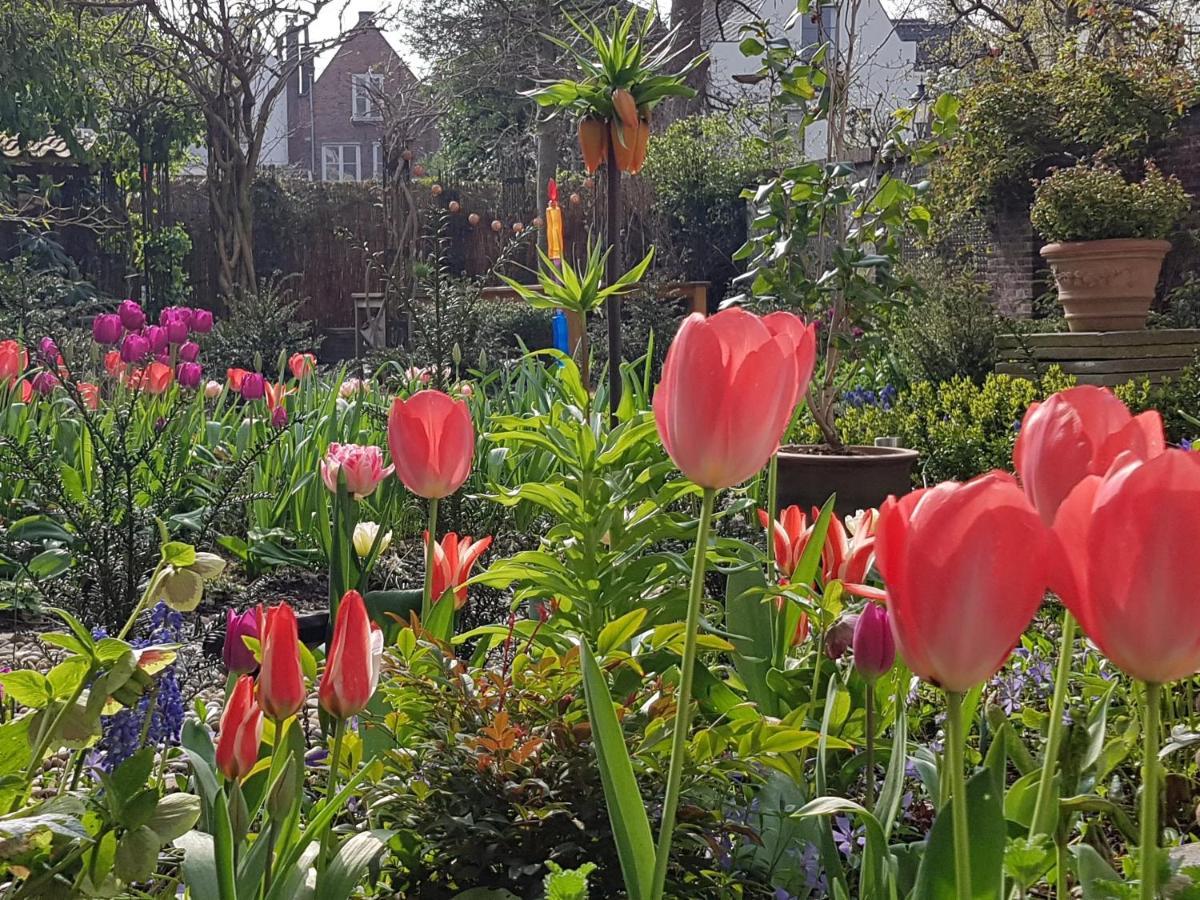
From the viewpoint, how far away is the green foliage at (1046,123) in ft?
27.5

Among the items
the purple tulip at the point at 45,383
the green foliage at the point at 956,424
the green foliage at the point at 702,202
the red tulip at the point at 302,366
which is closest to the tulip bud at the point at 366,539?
the purple tulip at the point at 45,383

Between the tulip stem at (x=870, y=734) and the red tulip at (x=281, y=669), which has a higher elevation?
the red tulip at (x=281, y=669)

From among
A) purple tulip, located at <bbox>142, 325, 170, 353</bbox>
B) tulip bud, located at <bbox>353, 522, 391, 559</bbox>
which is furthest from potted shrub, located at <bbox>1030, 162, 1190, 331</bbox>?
tulip bud, located at <bbox>353, 522, 391, 559</bbox>

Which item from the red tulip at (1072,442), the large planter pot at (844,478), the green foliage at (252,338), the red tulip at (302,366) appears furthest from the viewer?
the green foliage at (252,338)

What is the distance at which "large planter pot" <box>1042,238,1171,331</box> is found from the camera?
280 inches

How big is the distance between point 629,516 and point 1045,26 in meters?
13.5

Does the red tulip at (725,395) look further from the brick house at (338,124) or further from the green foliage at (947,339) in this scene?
the brick house at (338,124)

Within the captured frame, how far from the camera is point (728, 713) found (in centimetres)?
127

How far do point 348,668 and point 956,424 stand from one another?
469cm

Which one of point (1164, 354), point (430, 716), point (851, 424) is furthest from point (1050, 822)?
point (1164, 354)

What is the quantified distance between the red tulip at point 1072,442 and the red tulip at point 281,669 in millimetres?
519

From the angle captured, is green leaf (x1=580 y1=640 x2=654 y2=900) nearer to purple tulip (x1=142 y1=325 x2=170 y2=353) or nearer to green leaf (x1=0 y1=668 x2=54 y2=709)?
green leaf (x1=0 y1=668 x2=54 y2=709)

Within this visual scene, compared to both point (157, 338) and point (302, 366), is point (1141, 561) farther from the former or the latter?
point (302, 366)

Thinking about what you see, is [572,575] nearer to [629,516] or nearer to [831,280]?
[629,516]
